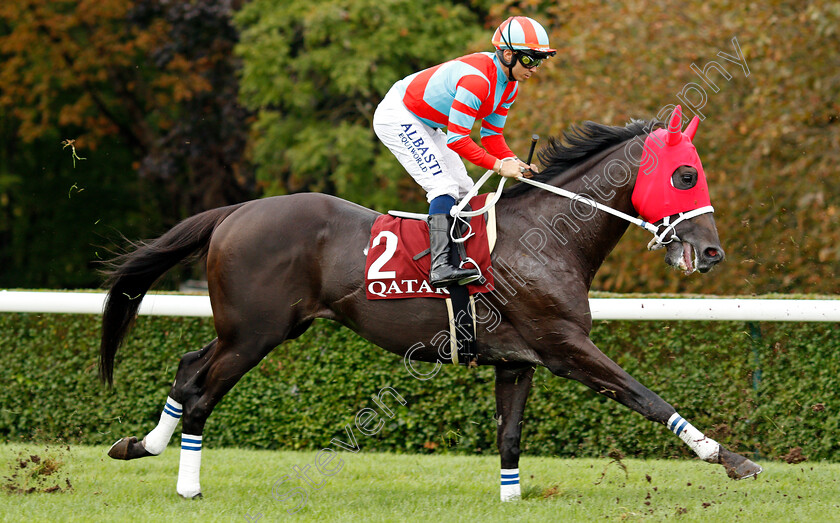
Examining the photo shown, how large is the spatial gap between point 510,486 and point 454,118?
206 centimetres

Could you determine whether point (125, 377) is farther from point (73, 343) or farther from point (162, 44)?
point (162, 44)

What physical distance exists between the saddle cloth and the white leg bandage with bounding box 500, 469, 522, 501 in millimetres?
1064

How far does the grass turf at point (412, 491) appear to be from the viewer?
4480mm

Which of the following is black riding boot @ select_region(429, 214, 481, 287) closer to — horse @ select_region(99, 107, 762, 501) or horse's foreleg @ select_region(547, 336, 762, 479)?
horse @ select_region(99, 107, 762, 501)

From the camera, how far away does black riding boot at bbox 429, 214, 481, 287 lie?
15.2ft

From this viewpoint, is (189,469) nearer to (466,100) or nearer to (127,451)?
(127,451)

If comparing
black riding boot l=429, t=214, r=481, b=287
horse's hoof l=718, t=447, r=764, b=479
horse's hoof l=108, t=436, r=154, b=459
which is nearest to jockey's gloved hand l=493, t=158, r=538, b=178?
black riding boot l=429, t=214, r=481, b=287

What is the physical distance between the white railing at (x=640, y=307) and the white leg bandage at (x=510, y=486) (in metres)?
1.61

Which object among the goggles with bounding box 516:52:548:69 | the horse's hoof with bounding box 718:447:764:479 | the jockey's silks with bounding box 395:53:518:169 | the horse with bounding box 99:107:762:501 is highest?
the goggles with bounding box 516:52:548:69

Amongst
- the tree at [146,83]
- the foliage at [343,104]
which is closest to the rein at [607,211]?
the foliage at [343,104]

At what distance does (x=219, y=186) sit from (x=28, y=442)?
1286 centimetres

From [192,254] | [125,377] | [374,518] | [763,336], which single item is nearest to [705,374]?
[763,336]

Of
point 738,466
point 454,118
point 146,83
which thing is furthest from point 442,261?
point 146,83

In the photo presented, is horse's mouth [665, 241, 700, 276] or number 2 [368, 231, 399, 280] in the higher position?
horse's mouth [665, 241, 700, 276]
